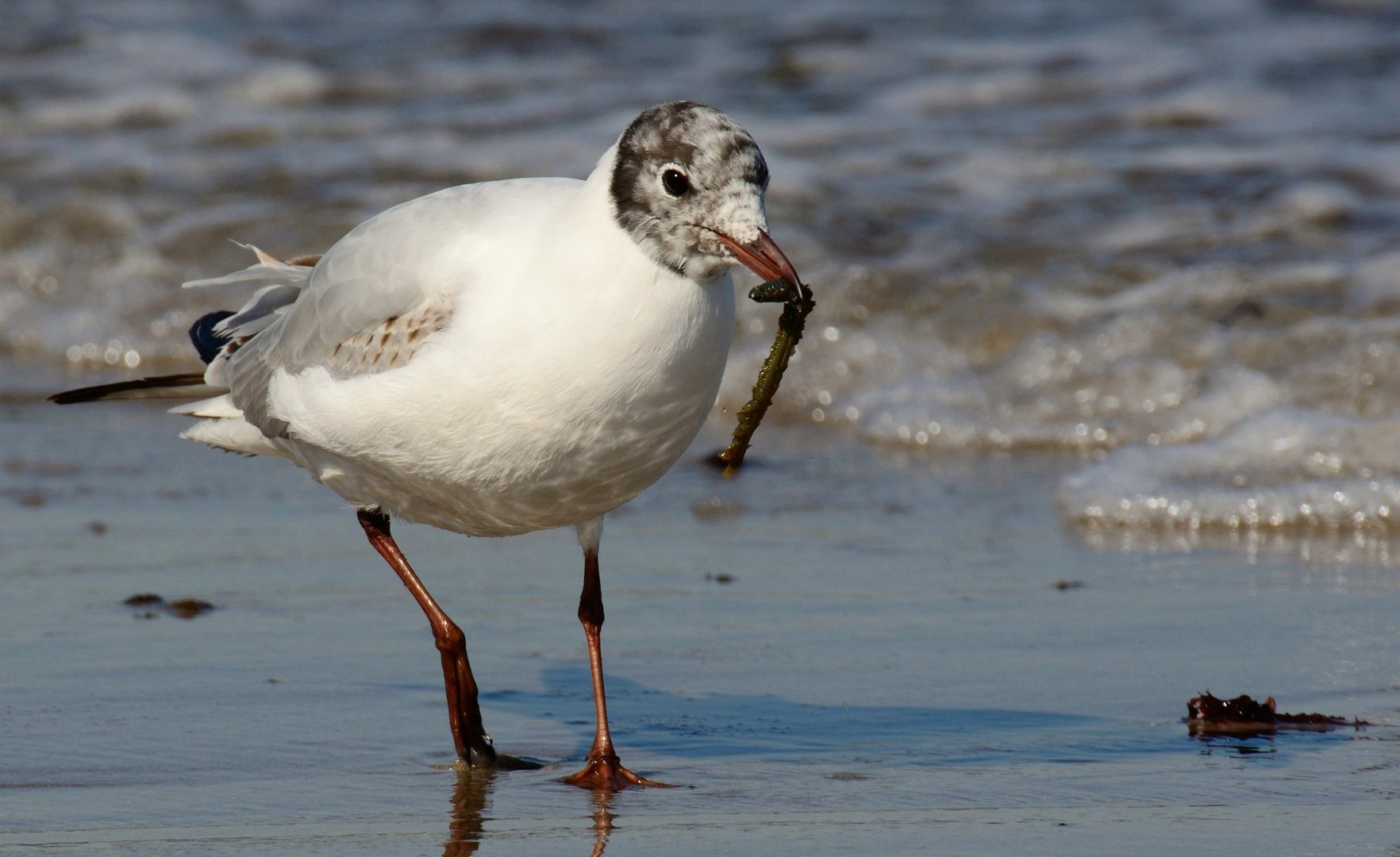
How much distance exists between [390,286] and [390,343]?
0.40 ft

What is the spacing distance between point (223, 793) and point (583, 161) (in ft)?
21.6

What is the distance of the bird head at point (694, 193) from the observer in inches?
128

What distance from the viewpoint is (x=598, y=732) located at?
3.75 metres

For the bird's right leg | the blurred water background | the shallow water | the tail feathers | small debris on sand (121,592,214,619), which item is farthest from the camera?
the shallow water

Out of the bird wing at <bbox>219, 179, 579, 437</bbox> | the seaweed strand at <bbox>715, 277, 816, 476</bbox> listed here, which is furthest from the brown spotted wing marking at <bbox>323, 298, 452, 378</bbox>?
the seaweed strand at <bbox>715, 277, 816, 476</bbox>

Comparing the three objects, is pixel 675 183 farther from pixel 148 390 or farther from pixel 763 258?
pixel 148 390

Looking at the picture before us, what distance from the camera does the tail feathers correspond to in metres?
4.58

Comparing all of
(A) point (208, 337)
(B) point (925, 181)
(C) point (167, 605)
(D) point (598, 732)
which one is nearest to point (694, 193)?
(D) point (598, 732)

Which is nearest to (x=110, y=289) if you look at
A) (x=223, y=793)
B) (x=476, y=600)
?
(x=476, y=600)

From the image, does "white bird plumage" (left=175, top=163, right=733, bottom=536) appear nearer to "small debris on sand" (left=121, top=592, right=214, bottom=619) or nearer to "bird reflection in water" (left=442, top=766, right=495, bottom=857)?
"bird reflection in water" (left=442, top=766, right=495, bottom=857)

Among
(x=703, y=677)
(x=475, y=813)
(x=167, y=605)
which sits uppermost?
(x=167, y=605)

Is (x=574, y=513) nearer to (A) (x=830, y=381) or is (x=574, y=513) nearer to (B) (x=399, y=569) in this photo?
(B) (x=399, y=569)

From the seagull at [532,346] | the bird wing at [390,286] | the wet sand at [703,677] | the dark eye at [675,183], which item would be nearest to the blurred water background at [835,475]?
the wet sand at [703,677]

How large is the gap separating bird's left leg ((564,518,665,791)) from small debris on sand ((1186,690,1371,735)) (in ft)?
3.83
